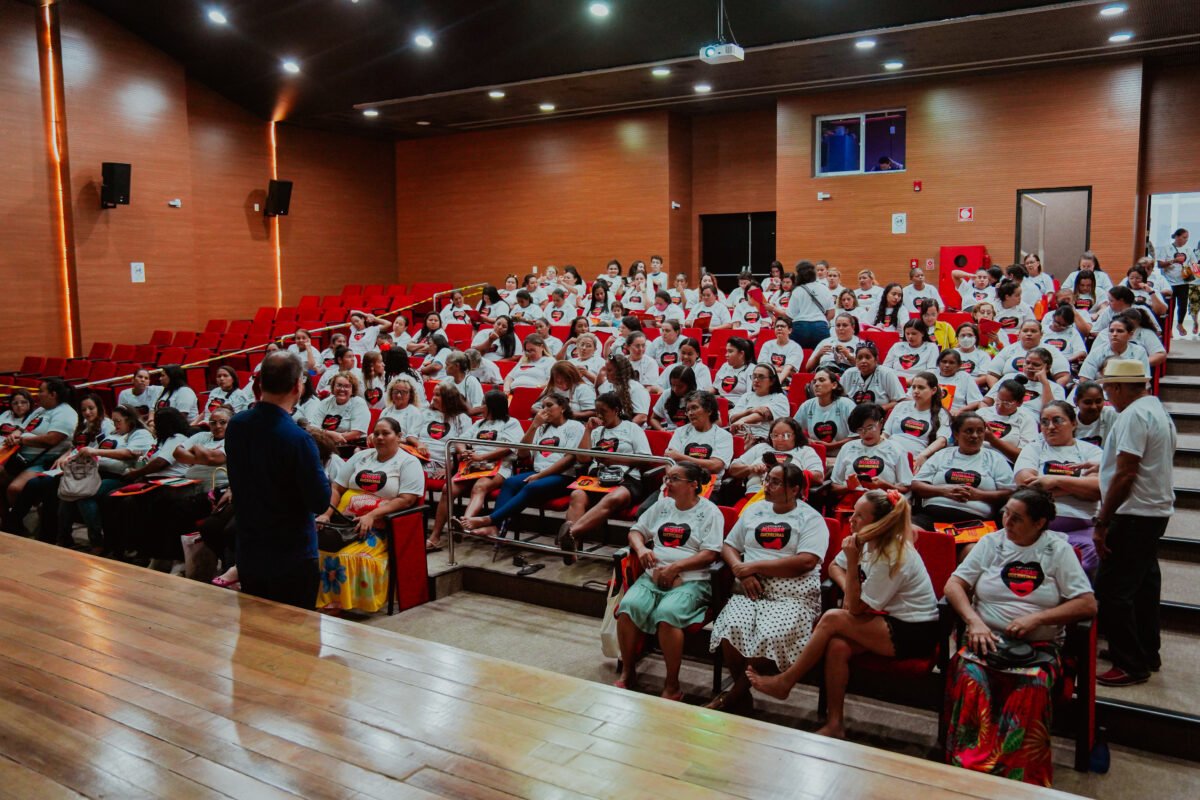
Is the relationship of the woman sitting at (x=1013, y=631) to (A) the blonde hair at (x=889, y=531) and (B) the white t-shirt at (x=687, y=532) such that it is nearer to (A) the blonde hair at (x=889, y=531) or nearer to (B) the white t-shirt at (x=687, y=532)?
(A) the blonde hair at (x=889, y=531)

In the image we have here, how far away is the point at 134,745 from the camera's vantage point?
8.25ft

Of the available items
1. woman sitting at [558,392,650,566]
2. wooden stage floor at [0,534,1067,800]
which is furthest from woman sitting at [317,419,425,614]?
wooden stage floor at [0,534,1067,800]

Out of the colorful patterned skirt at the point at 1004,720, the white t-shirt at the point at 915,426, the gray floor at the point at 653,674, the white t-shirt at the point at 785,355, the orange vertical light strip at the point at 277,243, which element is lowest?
the gray floor at the point at 653,674

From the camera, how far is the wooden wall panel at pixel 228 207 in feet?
41.1

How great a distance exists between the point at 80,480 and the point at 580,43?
6.54 metres

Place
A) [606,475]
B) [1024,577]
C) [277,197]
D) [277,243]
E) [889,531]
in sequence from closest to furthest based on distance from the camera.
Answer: [1024,577]
[889,531]
[606,475]
[277,197]
[277,243]

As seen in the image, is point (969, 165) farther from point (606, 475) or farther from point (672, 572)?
point (672, 572)

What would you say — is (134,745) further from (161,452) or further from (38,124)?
(38,124)

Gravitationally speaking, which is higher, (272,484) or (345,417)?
(272,484)

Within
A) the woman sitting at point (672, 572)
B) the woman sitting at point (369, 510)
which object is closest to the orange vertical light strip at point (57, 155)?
the woman sitting at point (369, 510)

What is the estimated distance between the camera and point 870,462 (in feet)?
15.3

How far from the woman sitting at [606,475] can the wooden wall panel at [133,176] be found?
835cm

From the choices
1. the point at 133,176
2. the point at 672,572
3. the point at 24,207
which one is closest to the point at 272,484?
the point at 672,572

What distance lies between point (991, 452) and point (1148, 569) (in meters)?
1.03
